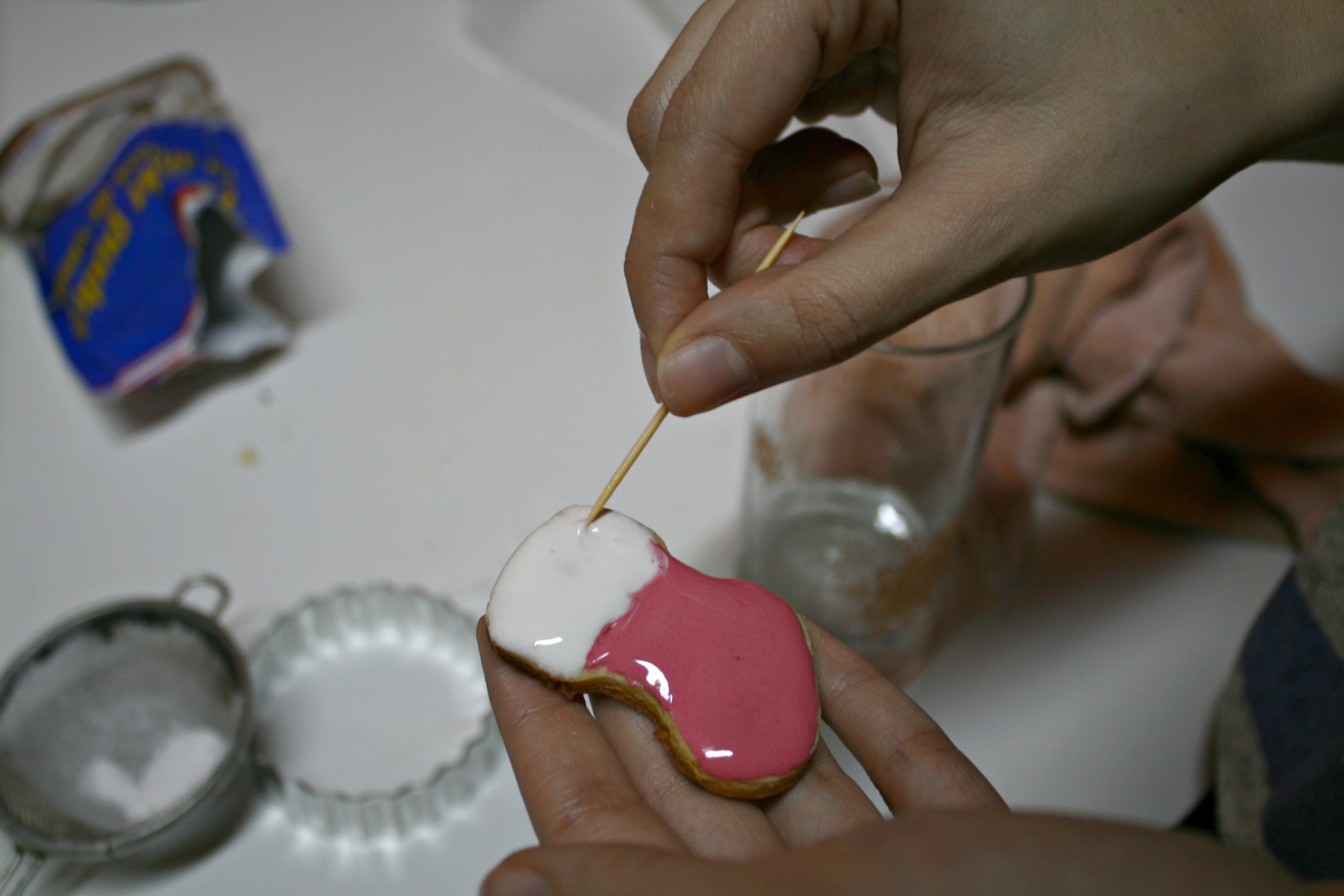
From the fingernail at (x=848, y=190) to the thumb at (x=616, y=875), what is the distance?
530 millimetres

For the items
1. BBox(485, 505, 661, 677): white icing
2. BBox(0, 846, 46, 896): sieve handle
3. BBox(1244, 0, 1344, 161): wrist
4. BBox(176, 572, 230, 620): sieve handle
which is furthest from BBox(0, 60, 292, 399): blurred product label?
BBox(1244, 0, 1344, 161): wrist

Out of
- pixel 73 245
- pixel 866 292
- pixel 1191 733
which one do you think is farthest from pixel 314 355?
pixel 1191 733

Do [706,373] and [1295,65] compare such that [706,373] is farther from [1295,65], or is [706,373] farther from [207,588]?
[207,588]

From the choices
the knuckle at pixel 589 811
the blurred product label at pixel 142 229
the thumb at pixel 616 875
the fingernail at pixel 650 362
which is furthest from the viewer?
the blurred product label at pixel 142 229

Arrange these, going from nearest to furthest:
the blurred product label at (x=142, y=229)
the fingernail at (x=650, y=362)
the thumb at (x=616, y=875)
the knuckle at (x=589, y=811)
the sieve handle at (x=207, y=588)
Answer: the thumb at (x=616, y=875), the knuckle at (x=589, y=811), the fingernail at (x=650, y=362), the sieve handle at (x=207, y=588), the blurred product label at (x=142, y=229)

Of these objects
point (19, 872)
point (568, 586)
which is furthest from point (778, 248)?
point (19, 872)

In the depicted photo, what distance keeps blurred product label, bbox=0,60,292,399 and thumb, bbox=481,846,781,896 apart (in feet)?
2.43

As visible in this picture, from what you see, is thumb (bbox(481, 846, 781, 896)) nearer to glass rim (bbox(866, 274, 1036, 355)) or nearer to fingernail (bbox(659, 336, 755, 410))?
fingernail (bbox(659, 336, 755, 410))

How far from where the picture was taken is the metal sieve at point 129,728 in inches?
30.2

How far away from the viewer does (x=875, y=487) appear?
97 centimetres

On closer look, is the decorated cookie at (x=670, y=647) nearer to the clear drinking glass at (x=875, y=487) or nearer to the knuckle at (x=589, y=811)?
the knuckle at (x=589, y=811)

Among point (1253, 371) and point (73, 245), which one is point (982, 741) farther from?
point (73, 245)

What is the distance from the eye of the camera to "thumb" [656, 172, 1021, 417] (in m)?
0.59

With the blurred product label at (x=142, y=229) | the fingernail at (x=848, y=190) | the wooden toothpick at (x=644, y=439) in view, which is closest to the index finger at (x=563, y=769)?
the wooden toothpick at (x=644, y=439)
